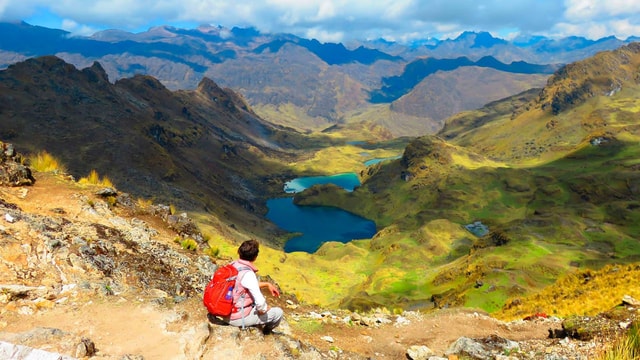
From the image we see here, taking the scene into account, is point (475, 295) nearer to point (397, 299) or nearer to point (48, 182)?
point (397, 299)

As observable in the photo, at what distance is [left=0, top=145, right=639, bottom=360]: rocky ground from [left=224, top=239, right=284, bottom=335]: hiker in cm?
44

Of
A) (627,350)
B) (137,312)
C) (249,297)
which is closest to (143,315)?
(137,312)

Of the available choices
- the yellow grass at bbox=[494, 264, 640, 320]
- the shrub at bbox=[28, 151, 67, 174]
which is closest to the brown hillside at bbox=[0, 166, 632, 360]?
the shrub at bbox=[28, 151, 67, 174]

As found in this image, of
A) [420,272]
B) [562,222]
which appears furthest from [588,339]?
[562,222]

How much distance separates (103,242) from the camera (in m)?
22.2

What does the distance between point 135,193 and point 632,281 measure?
162 m

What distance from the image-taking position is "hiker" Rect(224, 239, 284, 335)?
12.6 m

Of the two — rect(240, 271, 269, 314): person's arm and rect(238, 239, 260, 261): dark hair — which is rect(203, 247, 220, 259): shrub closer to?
rect(238, 239, 260, 261): dark hair

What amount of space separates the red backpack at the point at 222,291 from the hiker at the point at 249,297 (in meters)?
0.18

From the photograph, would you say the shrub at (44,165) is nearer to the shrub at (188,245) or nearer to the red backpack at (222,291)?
the shrub at (188,245)

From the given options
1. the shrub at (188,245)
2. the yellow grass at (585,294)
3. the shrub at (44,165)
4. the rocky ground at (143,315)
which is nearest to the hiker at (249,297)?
the rocky ground at (143,315)

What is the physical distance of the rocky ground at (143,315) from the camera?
503 inches

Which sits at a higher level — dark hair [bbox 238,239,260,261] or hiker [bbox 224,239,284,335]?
dark hair [bbox 238,239,260,261]

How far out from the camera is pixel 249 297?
13055 millimetres
